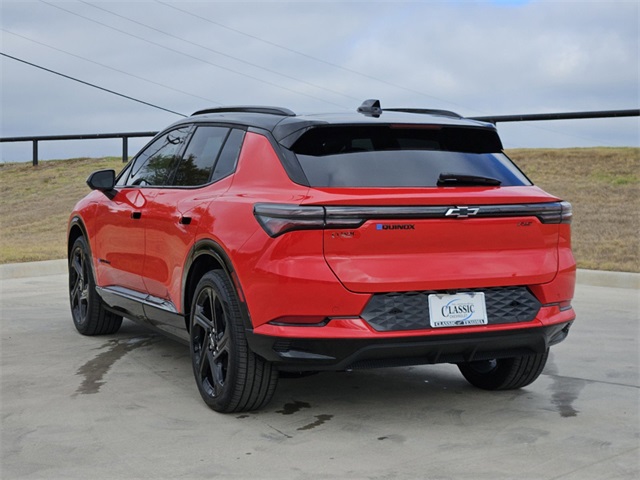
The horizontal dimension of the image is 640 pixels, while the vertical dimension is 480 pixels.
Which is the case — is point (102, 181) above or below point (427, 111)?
below

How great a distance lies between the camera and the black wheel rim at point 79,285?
786 cm

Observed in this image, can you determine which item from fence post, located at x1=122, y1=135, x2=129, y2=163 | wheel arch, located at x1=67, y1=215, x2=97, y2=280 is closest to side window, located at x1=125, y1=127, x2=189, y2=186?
wheel arch, located at x1=67, y1=215, x2=97, y2=280

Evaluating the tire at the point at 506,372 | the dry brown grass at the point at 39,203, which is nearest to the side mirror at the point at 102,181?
the tire at the point at 506,372

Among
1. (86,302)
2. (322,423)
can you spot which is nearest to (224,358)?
(322,423)

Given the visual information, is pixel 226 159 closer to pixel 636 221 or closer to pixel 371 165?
pixel 371 165

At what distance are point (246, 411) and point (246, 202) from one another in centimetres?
115

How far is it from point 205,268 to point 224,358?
0.57 metres

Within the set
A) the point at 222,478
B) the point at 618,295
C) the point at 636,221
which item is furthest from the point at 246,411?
the point at 636,221

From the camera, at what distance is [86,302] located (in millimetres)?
7863

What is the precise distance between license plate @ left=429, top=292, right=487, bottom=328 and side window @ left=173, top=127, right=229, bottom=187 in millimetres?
1694

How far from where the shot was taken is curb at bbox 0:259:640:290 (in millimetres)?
10711

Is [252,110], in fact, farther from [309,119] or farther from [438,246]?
[438,246]

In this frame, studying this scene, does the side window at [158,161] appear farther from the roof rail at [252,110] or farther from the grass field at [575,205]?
the grass field at [575,205]

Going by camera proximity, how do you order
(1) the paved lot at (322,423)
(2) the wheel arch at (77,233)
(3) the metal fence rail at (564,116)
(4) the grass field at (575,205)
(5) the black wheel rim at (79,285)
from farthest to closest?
(3) the metal fence rail at (564,116), (4) the grass field at (575,205), (5) the black wheel rim at (79,285), (2) the wheel arch at (77,233), (1) the paved lot at (322,423)
